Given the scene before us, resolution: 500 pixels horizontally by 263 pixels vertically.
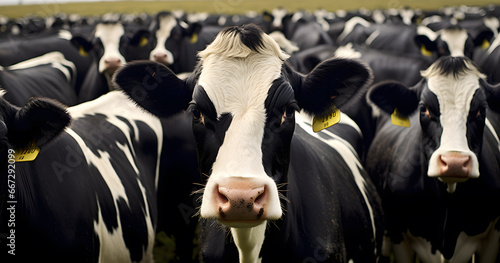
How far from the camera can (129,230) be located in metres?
3.24

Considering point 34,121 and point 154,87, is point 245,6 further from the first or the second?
point 34,121

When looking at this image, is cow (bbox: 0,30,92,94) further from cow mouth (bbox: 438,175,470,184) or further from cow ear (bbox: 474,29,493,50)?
cow ear (bbox: 474,29,493,50)

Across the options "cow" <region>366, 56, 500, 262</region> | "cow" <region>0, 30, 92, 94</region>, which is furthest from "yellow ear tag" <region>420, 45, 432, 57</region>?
"cow" <region>0, 30, 92, 94</region>

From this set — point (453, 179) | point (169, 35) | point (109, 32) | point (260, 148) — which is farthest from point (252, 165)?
point (169, 35)

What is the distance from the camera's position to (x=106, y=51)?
784 cm

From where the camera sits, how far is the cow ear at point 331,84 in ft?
8.66

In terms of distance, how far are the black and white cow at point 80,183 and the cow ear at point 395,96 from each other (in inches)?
66.2

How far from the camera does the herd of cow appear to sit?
2.35 meters

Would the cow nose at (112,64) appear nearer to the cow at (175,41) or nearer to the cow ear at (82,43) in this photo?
the cow ear at (82,43)

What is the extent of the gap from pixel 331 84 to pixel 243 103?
1.91 feet

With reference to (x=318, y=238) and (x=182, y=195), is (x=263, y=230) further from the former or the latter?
(x=182, y=195)

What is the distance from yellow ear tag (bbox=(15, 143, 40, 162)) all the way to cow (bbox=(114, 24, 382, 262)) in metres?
0.56

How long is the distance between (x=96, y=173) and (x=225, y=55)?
3.81ft

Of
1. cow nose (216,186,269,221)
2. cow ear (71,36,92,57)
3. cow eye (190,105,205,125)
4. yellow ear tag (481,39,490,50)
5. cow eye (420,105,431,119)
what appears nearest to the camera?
cow nose (216,186,269,221)
